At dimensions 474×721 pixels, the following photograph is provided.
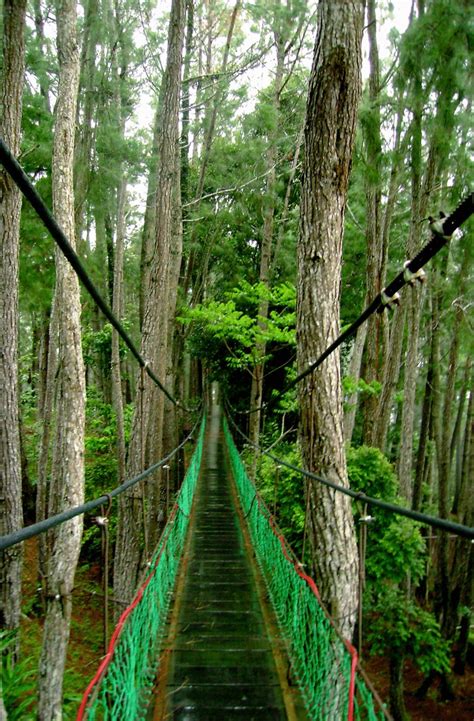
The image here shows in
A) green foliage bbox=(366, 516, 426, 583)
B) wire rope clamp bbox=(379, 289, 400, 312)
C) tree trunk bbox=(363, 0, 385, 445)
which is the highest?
tree trunk bbox=(363, 0, 385, 445)

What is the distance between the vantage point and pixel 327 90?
2195 mm

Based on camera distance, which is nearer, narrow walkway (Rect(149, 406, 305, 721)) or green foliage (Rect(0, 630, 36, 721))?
narrow walkway (Rect(149, 406, 305, 721))

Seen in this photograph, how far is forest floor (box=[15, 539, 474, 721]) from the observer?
471cm

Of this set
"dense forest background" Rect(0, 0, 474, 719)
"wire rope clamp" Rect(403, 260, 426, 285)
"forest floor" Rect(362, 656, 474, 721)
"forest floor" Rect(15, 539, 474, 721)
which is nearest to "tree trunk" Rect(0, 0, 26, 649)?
"dense forest background" Rect(0, 0, 474, 719)

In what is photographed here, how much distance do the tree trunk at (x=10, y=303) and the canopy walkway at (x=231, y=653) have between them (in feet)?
4.40

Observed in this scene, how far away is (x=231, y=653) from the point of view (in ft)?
7.77

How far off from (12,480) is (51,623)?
42.7 inches

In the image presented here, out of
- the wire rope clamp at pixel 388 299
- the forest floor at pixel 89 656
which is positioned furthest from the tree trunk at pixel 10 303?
the wire rope clamp at pixel 388 299

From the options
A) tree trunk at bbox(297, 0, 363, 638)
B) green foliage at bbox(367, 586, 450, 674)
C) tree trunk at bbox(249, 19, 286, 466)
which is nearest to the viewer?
tree trunk at bbox(297, 0, 363, 638)

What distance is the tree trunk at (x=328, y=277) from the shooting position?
2.18 meters

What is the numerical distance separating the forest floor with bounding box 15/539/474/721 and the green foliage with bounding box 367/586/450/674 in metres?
1.92

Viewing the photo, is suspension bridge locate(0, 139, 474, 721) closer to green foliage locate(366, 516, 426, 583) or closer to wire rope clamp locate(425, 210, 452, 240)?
wire rope clamp locate(425, 210, 452, 240)

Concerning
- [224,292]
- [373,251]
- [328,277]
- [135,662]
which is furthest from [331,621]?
[224,292]

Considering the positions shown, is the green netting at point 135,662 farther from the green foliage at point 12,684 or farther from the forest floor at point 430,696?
the forest floor at point 430,696
